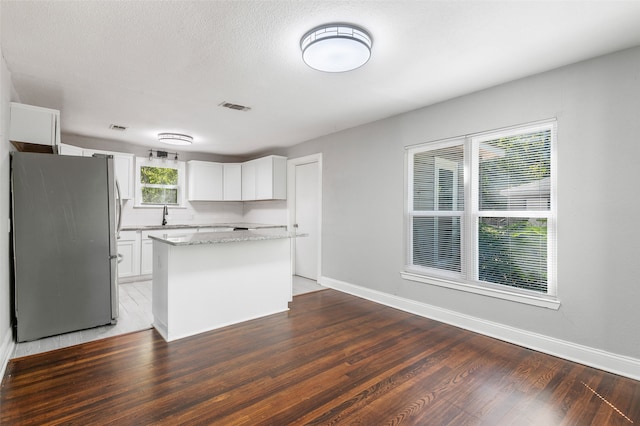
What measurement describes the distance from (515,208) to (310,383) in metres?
2.41

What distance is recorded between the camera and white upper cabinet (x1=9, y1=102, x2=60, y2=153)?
2.83 meters

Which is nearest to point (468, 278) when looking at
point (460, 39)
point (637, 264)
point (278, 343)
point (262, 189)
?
point (637, 264)

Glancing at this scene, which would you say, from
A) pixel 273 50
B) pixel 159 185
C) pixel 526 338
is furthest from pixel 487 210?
pixel 159 185

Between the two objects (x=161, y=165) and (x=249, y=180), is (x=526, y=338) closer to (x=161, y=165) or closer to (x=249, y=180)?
(x=249, y=180)

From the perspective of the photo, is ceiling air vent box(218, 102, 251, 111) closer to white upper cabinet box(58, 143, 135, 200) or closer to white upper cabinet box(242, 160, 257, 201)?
white upper cabinet box(242, 160, 257, 201)

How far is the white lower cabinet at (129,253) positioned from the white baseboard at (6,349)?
239 centimetres

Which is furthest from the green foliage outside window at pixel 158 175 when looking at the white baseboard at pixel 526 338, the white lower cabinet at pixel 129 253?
the white baseboard at pixel 526 338

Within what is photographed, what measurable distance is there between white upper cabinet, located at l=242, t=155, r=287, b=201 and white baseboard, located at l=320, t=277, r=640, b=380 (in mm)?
2651

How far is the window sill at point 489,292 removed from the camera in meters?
2.68

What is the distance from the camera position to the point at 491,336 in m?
3.01

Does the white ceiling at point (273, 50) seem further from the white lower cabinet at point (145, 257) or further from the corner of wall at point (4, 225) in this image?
the white lower cabinet at point (145, 257)

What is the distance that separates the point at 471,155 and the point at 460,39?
1336mm

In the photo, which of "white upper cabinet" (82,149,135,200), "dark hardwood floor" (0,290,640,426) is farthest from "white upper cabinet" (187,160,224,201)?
"dark hardwood floor" (0,290,640,426)

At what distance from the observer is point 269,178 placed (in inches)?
227
